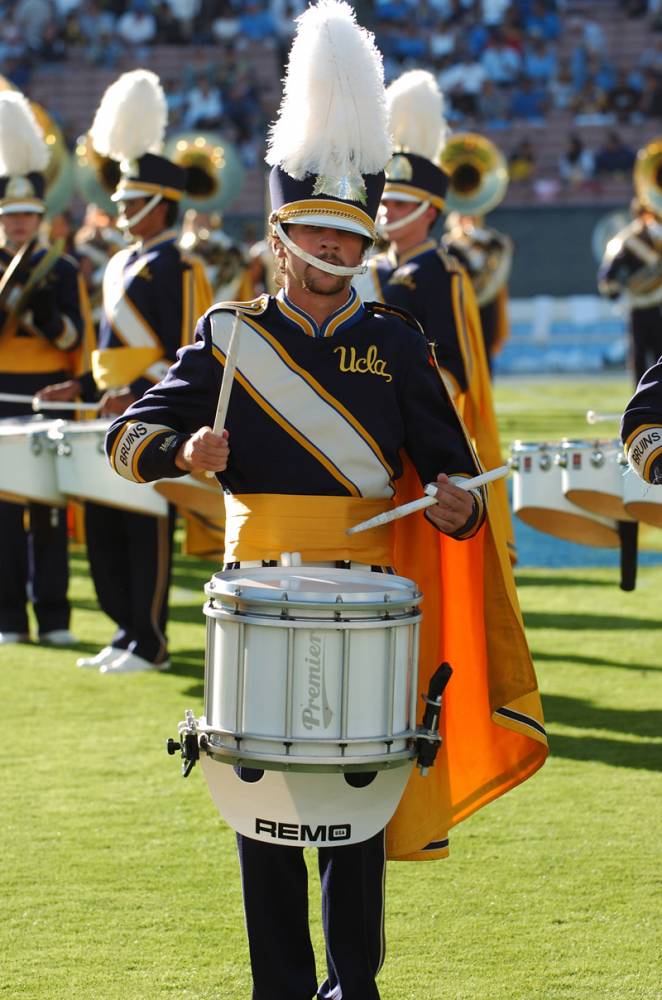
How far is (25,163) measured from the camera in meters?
7.49

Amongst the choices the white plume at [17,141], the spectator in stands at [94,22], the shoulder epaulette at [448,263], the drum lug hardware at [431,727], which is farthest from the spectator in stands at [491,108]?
the drum lug hardware at [431,727]

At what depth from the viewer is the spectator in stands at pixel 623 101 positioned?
82.0 feet

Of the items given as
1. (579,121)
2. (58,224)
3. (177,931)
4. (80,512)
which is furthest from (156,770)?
(579,121)

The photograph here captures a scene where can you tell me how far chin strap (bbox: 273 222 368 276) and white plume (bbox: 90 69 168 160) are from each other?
359cm

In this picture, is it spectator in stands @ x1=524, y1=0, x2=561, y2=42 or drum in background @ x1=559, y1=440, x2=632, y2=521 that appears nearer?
drum in background @ x1=559, y1=440, x2=632, y2=521

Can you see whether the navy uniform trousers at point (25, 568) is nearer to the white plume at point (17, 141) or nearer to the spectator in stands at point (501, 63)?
the white plume at point (17, 141)

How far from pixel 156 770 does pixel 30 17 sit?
2235 cm

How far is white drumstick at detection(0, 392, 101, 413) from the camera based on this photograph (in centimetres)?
661

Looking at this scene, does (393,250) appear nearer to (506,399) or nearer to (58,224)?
(58,224)

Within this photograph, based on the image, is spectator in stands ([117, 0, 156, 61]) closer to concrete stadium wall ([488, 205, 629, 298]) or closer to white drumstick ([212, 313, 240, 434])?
concrete stadium wall ([488, 205, 629, 298])

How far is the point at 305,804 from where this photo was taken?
2992 mm

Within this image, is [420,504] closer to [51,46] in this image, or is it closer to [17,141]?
[17,141]

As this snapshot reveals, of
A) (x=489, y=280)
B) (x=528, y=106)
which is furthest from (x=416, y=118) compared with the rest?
(x=528, y=106)

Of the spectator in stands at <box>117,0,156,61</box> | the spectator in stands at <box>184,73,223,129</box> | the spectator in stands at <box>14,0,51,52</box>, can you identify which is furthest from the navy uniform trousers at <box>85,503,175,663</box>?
the spectator in stands at <box>14,0,51,52</box>
